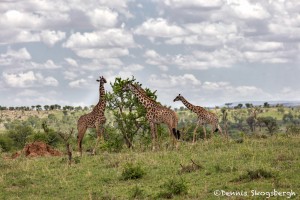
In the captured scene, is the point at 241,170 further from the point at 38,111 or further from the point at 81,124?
the point at 38,111

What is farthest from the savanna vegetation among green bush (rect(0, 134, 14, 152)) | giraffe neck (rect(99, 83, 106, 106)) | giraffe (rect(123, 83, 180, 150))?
green bush (rect(0, 134, 14, 152))

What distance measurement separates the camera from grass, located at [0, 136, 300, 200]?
1345cm

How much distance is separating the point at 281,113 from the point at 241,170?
4552 inches

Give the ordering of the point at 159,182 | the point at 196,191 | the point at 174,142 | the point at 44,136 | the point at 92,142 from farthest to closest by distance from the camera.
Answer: the point at 44,136 → the point at 92,142 → the point at 174,142 → the point at 159,182 → the point at 196,191

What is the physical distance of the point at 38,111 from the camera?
435 feet

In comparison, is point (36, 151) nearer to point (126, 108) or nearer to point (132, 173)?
point (126, 108)

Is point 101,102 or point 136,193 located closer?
point 136,193

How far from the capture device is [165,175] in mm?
16031

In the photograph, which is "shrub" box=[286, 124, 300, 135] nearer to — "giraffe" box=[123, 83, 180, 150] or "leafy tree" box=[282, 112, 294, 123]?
"giraffe" box=[123, 83, 180, 150]

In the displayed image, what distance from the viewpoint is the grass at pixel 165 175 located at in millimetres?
13445

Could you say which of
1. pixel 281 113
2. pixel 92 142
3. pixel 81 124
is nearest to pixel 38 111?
pixel 281 113

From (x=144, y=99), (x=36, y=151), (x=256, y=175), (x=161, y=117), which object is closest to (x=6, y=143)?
(x=36, y=151)

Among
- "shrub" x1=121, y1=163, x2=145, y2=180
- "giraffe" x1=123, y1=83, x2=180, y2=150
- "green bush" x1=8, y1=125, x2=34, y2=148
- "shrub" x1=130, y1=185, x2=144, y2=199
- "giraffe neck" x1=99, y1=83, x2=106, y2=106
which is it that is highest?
"giraffe neck" x1=99, y1=83, x2=106, y2=106
